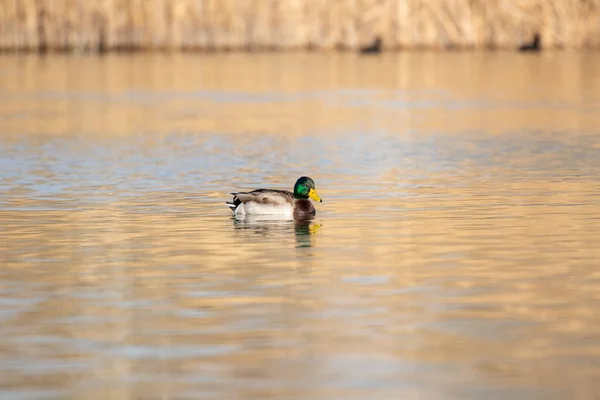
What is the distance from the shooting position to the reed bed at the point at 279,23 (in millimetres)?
52562

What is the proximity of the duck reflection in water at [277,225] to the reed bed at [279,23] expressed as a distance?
121 ft

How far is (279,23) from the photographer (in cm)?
5334

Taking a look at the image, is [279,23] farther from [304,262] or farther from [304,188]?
[304,262]

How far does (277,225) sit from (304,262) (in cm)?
277

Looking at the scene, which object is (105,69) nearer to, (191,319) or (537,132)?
(537,132)

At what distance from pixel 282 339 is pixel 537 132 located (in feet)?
63.8

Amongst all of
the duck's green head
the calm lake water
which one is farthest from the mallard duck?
the calm lake water

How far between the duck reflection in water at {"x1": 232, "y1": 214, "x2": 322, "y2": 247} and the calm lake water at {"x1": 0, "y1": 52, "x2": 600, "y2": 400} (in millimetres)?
51

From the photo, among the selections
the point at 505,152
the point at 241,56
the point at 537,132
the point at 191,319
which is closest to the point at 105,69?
the point at 241,56

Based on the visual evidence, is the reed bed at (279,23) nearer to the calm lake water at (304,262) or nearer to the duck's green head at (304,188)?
the calm lake water at (304,262)

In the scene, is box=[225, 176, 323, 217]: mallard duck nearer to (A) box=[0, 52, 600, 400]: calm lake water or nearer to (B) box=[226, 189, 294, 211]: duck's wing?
(B) box=[226, 189, 294, 211]: duck's wing

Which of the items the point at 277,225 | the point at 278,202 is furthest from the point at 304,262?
the point at 278,202

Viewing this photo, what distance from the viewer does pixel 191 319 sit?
1051cm

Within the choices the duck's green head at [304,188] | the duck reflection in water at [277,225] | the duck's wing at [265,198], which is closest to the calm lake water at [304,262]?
the duck reflection in water at [277,225]
